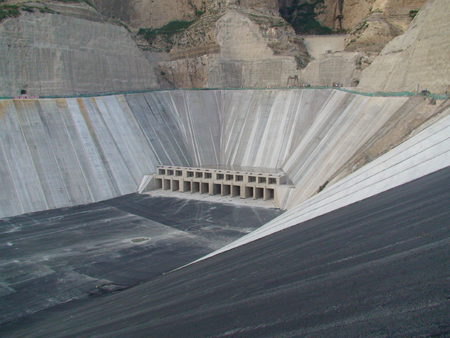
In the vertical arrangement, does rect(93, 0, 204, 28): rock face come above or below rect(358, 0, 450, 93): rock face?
above

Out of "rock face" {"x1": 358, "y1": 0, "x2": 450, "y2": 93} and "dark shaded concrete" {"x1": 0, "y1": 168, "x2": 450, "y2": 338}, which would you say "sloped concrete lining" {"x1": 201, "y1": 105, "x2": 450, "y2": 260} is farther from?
"rock face" {"x1": 358, "y1": 0, "x2": 450, "y2": 93}

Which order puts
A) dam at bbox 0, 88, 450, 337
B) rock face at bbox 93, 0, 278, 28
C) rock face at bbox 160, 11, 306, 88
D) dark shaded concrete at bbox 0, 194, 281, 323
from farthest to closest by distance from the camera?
rock face at bbox 93, 0, 278, 28 → rock face at bbox 160, 11, 306, 88 → dark shaded concrete at bbox 0, 194, 281, 323 → dam at bbox 0, 88, 450, 337

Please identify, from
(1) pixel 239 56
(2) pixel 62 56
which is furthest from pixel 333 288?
(1) pixel 239 56

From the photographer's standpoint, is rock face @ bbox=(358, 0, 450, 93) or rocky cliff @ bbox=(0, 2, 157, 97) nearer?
rock face @ bbox=(358, 0, 450, 93)

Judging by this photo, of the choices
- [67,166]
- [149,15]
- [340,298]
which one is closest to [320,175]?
[67,166]

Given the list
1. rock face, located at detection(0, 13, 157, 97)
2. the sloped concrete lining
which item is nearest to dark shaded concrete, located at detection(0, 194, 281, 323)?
the sloped concrete lining

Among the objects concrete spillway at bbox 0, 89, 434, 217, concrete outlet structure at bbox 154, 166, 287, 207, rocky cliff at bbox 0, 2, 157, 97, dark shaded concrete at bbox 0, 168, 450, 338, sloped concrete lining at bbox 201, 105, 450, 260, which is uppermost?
rocky cliff at bbox 0, 2, 157, 97

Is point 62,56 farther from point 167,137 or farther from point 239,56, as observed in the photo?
point 239,56
